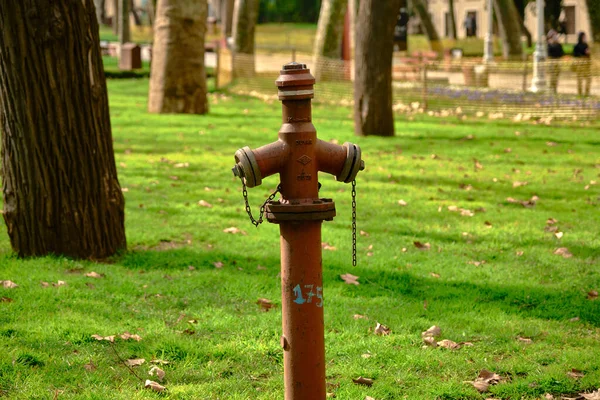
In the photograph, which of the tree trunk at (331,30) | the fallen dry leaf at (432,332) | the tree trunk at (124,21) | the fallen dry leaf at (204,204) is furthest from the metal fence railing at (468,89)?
the fallen dry leaf at (432,332)

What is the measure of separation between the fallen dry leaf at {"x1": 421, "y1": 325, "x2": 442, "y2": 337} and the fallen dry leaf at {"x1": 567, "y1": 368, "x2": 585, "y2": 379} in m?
0.96

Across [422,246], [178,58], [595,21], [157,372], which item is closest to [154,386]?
[157,372]

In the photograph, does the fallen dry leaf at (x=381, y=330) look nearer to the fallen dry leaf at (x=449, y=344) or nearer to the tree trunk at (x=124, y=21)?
the fallen dry leaf at (x=449, y=344)

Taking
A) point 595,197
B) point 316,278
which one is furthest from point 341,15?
point 316,278

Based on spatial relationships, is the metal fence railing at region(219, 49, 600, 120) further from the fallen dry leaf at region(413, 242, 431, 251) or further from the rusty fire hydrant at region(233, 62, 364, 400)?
the rusty fire hydrant at region(233, 62, 364, 400)

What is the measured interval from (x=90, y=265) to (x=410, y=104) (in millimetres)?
16327

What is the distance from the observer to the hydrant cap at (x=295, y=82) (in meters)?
3.95

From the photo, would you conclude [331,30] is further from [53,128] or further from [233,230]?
[53,128]

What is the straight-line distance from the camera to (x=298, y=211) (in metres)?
3.96

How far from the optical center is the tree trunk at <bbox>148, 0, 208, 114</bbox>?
20.0 metres

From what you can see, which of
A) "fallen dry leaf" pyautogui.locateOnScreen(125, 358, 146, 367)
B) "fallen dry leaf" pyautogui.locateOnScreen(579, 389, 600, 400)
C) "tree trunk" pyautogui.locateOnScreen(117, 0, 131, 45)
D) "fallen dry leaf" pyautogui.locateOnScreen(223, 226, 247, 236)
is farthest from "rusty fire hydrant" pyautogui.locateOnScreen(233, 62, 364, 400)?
"tree trunk" pyautogui.locateOnScreen(117, 0, 131, 45)

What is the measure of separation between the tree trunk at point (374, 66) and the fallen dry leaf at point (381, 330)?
34.8 ft

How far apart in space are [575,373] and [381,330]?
4.28 ft

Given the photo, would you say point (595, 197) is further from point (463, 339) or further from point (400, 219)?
point (463, 339)
